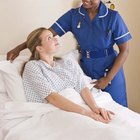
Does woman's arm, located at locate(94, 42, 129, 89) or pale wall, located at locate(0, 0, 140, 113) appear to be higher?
pale wall, located at locate(0, 0, 140, 113)

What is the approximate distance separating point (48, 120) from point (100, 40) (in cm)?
79

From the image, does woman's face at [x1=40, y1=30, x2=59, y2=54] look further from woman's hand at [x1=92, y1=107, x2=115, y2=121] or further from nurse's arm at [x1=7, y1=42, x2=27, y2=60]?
woman's hand at [x1=92, y1=107, x2=115, y2=121]

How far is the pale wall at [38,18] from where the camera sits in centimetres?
219

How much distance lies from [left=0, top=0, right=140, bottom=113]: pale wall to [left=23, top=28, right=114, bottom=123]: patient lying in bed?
0.35m

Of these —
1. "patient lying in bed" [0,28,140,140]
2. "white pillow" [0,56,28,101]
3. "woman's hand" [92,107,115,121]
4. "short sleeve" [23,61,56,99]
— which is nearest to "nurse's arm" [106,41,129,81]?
"patient lying in bed" [0,28,140,140]

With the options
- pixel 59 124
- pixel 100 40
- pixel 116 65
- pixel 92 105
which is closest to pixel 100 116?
pixel 92 105

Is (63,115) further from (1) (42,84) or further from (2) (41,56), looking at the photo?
(2) (41,56)

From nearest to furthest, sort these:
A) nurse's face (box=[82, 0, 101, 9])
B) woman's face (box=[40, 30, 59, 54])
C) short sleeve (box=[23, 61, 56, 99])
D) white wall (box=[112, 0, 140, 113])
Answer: short sleeve (box=[23, 61, 56, 99]), woman's face (box=[40, 30, 59, 54]), nurse's face (box=[82, 0, 101, 9]), white wall (box=[112, 0, 140, 113])

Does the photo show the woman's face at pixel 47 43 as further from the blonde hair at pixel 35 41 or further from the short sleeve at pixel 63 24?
the short sleeve at pixel 63 24

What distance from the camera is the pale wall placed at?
219 centimetres

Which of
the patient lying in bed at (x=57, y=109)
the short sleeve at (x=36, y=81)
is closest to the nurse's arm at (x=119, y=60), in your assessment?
the patient lying in bed at (x=57, y=109)

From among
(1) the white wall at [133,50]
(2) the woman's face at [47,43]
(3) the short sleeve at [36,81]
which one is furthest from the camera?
(1) the white wall at [133,50]

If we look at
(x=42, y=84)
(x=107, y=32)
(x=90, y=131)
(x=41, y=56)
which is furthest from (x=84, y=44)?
(x=90, y=131)

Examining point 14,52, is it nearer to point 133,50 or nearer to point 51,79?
point 51,79
